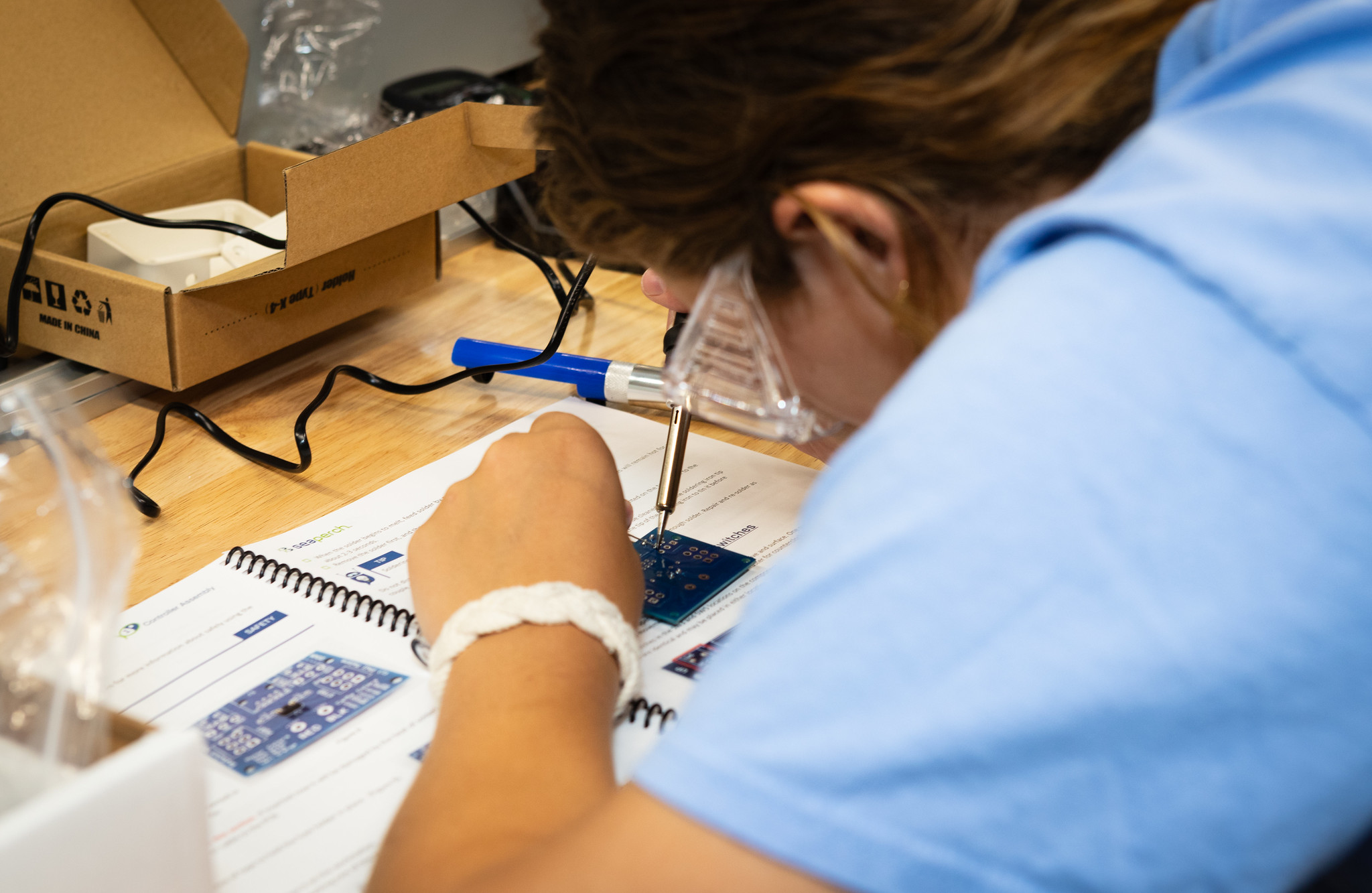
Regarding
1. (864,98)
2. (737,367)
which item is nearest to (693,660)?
(737,367)

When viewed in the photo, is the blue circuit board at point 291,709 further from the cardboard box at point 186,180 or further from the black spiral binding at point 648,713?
the cardboard box at point 186,180

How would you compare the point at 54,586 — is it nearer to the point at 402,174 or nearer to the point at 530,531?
the point at 530,531

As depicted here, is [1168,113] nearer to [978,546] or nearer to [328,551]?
[978,546]

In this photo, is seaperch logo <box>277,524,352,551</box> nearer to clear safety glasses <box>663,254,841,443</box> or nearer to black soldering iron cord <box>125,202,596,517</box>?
black soldering iron cord <box>125,202,596,517</box>

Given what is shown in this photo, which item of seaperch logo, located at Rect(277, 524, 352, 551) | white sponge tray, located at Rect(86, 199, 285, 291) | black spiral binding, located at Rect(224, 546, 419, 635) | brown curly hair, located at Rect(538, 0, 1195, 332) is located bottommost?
seaperch logo, located at Rect(277, 524, 352, 551)

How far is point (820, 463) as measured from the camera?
0.79 m

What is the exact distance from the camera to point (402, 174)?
2.72 feet

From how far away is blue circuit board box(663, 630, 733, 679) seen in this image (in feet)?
1.89

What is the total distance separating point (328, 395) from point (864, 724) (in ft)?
2.11

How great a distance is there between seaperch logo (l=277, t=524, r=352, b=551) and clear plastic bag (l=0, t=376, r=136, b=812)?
27 cm

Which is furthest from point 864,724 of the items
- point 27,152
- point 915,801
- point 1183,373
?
point 27,152

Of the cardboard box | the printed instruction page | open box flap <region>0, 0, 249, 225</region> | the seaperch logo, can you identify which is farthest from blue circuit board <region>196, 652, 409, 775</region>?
open box flap <region>0, 0, 249, 225</region>

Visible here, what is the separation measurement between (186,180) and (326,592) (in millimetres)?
524

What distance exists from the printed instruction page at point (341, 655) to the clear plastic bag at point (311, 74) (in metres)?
0.57
